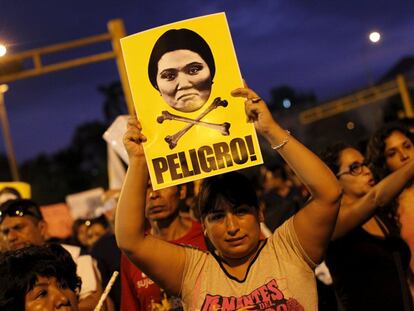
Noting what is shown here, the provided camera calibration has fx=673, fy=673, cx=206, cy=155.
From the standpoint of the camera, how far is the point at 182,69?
321cm

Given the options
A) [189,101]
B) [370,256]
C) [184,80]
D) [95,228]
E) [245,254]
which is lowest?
[370,256]

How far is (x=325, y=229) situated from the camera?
2959mm

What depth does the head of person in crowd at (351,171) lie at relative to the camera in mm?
4129

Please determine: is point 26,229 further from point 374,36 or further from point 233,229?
point 374,36

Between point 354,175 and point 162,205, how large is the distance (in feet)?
3.95

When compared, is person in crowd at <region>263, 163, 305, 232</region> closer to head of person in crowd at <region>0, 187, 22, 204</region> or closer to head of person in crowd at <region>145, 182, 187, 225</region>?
head of person in crowd at <region>0, 187, 22, 204</region>

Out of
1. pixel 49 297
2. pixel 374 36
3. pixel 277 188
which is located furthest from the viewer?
pixel 277 188

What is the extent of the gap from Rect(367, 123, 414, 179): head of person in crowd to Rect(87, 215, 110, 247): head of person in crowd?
4444 millimetres

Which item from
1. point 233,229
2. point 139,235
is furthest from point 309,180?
point 139,235

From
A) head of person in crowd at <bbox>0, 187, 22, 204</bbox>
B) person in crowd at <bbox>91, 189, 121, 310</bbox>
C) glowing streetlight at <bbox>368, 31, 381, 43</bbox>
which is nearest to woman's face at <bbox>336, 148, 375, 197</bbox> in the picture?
glowing streetlight at <bbox>368, 31, 381, 43</bbox>

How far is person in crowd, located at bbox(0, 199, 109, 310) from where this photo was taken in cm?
435

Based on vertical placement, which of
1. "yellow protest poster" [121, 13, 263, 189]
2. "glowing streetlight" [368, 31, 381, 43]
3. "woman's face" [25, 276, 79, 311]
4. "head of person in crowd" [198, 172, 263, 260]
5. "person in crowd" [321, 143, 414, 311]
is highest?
"glowing streetlight" [368, 31, 381, 43]

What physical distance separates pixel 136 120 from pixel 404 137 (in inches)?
85.5

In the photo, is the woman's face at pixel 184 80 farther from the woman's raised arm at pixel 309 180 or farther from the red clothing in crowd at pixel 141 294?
the red clothing in crowd at pixel 141 294
